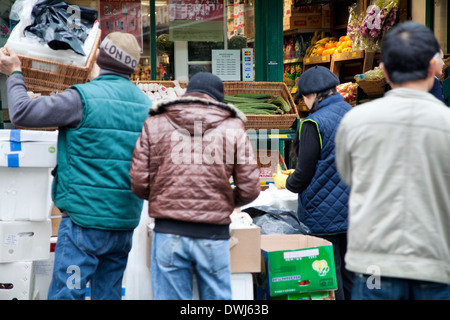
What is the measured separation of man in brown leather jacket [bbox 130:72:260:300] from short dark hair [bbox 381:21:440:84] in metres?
0.90

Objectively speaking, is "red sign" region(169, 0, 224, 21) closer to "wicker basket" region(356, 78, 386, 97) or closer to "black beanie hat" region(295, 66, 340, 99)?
"wicker basket" region(356, 78, 386, 97)

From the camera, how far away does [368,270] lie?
7.88 feet

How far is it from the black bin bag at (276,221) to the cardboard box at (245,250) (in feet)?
2.55

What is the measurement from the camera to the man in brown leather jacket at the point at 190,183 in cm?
293

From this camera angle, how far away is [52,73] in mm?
4008

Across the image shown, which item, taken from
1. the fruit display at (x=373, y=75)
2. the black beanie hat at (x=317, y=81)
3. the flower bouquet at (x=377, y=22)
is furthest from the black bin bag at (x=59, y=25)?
the flower bouquet at (x=377, y=22)

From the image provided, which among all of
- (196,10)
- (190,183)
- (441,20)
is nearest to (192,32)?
(196,10)

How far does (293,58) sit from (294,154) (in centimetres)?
555

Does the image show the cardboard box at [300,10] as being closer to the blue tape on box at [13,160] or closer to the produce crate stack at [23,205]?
the produce crate stack at [23,205]

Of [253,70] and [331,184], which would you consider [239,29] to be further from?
[331,184]

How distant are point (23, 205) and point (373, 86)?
16.1 feet

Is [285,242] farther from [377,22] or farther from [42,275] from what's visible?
[377,22]
